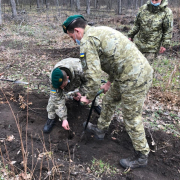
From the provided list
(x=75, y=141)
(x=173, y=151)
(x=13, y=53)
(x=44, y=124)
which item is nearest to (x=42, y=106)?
(x=44, y=124)

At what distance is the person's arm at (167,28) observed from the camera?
373 cm

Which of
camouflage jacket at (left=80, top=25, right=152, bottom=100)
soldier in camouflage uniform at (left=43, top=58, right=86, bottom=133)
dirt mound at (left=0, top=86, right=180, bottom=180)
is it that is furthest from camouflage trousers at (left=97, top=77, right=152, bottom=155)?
soldier in camouflage uniform at (left=43, top=58, right=86, bottom=133)

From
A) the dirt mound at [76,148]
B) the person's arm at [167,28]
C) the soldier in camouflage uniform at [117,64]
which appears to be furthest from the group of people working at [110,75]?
the person's arm at [167,28]

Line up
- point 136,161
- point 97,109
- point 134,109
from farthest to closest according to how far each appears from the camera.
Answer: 1. point 97,109
2. point 136,161
3. point 134,109

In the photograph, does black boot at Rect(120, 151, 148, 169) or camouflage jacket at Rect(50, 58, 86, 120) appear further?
camouflage jacket at Rect(50, 58, 86, 120)

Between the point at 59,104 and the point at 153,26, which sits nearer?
the point at 59,104

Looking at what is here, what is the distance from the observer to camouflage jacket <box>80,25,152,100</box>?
1.91 meters

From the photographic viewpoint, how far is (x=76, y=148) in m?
2.88

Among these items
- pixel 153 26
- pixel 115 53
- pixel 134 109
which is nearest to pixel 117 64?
pixel 115 53

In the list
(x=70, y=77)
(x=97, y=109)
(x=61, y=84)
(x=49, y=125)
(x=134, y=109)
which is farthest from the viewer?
(x=97, y=109)

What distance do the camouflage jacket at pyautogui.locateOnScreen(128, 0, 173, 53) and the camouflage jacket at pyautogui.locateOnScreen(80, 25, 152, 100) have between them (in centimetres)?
224

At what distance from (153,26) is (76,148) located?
3.17 meters

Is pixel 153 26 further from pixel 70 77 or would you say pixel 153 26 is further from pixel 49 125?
pixel 49 125

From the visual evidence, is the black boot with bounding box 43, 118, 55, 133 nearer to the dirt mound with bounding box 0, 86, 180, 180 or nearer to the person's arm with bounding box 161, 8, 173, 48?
the dirt mound with bounding box 0, 86, 180, 180
